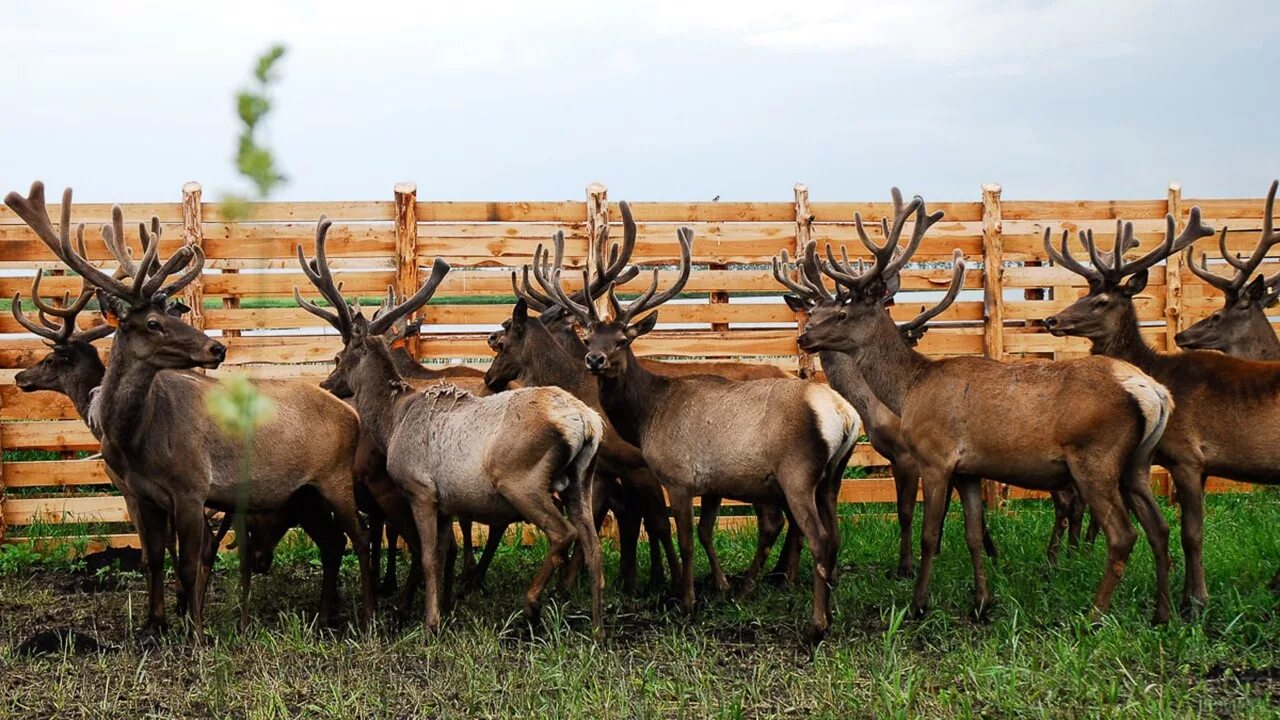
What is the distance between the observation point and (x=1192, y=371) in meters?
7.89

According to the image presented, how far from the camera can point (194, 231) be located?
1103 centimetres

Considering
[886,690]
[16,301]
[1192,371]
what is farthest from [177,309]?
[1192,371]

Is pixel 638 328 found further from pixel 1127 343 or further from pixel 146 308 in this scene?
pixel 1127 343

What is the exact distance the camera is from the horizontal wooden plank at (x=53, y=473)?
11.0m

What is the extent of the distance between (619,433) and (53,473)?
18.9 ft

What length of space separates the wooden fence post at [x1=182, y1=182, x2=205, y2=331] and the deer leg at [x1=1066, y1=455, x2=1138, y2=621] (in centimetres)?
751

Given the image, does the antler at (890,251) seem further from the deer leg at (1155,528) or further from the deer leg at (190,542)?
the deer leg at (190,542)

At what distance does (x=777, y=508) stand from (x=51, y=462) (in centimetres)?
652

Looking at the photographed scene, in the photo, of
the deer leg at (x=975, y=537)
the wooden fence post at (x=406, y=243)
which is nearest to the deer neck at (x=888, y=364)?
→ the deer leg at (x=975, y=537)

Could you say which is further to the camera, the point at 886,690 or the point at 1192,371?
the point at 1192,371

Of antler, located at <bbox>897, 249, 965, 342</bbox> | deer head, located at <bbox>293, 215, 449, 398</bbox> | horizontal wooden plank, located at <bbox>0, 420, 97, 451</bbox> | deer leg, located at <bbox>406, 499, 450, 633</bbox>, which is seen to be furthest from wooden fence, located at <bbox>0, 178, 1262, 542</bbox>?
deer leg, located at <bbox>406, 499, 450, 633</bbox>

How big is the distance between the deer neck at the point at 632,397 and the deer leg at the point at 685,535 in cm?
48

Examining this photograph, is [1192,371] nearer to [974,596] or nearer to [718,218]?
[974,596]

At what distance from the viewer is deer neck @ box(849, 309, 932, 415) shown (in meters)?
8.06
